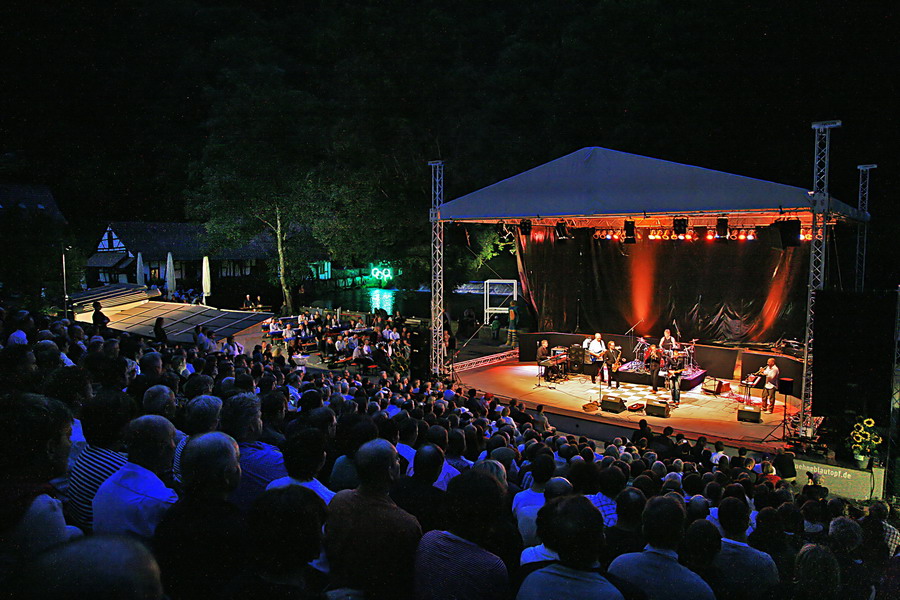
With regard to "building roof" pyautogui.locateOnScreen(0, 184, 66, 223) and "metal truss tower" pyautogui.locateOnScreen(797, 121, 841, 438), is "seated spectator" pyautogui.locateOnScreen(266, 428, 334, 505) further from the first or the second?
"building roof" pyautogui.locateOnScreen(0, 184, 66, 223)

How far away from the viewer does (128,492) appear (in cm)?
244

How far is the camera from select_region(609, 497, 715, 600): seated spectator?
234 cm

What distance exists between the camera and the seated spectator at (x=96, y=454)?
2695 mm

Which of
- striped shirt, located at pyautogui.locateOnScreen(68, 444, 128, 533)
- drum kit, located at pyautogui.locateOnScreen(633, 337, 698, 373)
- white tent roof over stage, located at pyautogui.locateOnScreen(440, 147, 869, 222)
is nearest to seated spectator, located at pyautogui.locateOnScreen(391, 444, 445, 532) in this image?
striped shirt, located at pyautogui.locateOnScreen(68, 444, 128, 533)

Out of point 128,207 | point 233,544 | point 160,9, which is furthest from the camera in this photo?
point 160,9

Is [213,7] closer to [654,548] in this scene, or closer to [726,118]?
[726,118]

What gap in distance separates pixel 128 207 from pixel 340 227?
908 inches

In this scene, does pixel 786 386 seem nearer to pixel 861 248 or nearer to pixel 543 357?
pixel 543 357

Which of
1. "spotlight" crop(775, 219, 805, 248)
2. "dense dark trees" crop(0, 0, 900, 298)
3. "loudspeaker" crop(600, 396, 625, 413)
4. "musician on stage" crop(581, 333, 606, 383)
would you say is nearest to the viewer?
"spotlight" crop(775, 219, 805, 248)

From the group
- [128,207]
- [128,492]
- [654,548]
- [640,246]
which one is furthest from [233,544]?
[128,207]

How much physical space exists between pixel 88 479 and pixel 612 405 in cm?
1170

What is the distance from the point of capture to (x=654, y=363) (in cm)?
1533

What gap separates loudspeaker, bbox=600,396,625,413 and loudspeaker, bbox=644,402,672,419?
0.55 m

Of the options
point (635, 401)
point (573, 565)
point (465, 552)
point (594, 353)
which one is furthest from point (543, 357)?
point (573, 565)
